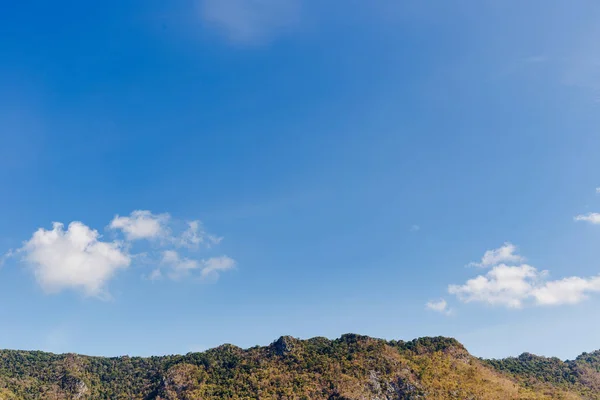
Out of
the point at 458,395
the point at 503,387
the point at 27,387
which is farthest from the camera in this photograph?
the point at 27,387

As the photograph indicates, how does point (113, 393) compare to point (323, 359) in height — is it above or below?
below

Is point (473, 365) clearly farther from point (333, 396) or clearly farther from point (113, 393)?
point (113, 393)

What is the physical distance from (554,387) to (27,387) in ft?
768

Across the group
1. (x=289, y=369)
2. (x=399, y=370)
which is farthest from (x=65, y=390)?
(x=399, y=370)

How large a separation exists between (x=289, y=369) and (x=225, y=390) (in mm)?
28546

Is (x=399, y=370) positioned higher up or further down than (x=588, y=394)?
higher up

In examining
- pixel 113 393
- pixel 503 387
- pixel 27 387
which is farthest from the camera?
pixel 113 393

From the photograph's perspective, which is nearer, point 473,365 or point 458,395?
point 458,395

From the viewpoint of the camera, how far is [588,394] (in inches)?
7500

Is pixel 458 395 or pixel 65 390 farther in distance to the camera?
pixel 65 390

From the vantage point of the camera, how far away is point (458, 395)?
525 feet

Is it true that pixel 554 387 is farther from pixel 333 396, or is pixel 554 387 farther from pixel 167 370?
pixel 167 370

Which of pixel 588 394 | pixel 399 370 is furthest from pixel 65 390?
pixel 588 394

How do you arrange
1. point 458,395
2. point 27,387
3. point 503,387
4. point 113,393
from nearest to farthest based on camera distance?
point 458,395
point 503,387
point 27,387
point 113,393
